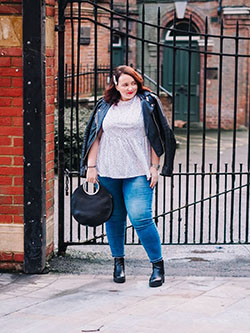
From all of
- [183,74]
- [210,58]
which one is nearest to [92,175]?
[183,74]

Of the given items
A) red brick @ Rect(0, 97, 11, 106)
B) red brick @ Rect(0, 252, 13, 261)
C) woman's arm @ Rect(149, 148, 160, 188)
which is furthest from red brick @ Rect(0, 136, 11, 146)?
woman's arm @ Rect(149, 148, 160, 188)

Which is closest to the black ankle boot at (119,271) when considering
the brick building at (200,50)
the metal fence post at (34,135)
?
the metal fence post at (34,135)

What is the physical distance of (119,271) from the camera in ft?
19.1

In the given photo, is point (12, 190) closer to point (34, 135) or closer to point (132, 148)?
point (34, 135)

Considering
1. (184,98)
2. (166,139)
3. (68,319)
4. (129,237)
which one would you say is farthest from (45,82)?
(184,98)

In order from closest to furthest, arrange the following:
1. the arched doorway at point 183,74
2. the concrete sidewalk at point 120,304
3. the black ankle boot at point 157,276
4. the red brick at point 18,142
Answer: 1. the concrete sidewalk at point 120,304
2. the black ankle boot at point 157,276
3. the red brick at point 18,142
4. the arched doorway at point 183,74

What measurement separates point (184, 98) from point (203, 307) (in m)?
18.6

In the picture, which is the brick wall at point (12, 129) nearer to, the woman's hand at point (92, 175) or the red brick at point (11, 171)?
the red brick at point (11, 171)

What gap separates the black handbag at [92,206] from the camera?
5602 mm

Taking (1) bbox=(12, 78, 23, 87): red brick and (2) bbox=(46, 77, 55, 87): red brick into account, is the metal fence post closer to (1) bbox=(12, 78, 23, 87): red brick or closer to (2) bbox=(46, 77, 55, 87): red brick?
(1) bbox=(12, 78, 23, 87): red brick

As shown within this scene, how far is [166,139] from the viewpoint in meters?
5.58

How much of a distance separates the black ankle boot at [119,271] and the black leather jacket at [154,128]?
82 cm

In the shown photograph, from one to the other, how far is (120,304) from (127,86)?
1639 millimetres

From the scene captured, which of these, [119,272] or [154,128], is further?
[119,272]
